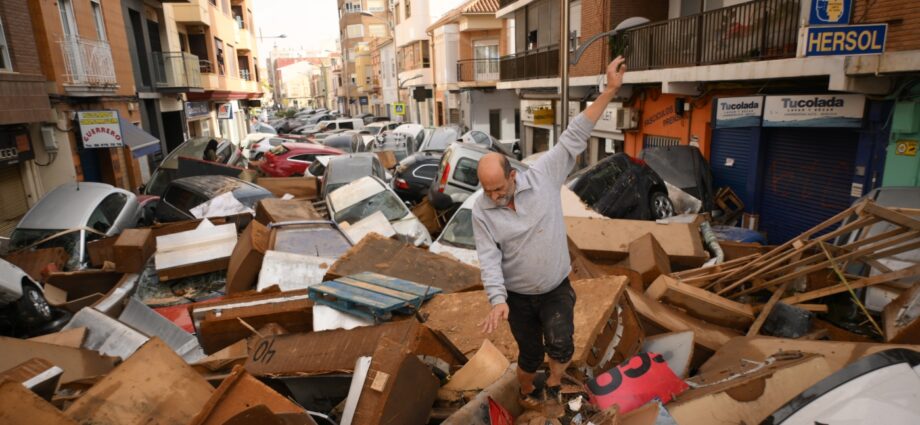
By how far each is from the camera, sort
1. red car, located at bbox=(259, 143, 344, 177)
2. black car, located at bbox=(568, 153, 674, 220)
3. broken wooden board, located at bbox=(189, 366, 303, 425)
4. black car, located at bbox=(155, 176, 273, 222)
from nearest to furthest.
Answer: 1. broken wooden board, located at bbox=(189, 366, 303, 425)
2. black car, located at bbox=(568, 153, 674, 220)
3. black car, located at bbox=(155, 176, 273, 222)
4. red car, located at bbox=(259, 143, 344, 177)

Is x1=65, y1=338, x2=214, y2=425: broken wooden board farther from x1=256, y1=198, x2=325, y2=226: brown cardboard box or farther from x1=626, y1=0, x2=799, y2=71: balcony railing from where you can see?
x1=626, y1=0, x2=799, y2=71: balcony railing

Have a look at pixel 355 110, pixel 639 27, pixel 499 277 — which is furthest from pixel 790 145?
pixel 355 110

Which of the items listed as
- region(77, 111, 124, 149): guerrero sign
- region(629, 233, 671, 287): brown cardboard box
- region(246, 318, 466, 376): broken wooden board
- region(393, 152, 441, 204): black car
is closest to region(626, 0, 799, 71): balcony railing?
region(629, 233, 671, 287): brown cardboard box

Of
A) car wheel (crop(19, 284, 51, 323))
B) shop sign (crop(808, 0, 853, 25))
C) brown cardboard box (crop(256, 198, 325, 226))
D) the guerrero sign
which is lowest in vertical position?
car wheel (crop(19, 284, 51, 323))

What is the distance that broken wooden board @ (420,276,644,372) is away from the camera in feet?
12.3

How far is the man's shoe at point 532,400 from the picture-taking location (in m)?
3.25

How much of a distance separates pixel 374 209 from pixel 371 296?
4.91m

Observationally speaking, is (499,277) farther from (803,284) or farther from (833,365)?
(803,284)

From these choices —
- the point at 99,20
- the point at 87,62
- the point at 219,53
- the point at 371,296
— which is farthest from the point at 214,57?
the point at 371,296

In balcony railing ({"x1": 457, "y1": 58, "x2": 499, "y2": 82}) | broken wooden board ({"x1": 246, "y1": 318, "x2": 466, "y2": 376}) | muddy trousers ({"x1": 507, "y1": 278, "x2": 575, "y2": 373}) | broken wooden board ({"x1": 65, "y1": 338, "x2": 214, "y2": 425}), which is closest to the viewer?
broken wooden board ({"x1": 65, "y1": 338, "x2": 214, "y2": 425})

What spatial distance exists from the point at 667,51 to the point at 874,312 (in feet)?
28.1

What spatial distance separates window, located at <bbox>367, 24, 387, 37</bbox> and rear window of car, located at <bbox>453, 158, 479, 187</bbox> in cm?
5900

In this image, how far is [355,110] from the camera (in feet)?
231

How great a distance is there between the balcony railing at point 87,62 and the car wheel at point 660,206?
13088 millimetres
